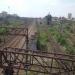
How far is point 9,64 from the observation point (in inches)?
585

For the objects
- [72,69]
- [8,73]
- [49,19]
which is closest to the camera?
[72,69]

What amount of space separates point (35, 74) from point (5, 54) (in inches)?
234

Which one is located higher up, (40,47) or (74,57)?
(74,57)

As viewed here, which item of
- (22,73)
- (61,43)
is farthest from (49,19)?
(22,73)

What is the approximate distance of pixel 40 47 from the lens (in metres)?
35.5

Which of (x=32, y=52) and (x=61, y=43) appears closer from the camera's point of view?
(x=32, y=52)

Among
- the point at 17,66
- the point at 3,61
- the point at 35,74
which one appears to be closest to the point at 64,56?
the point at 17,66

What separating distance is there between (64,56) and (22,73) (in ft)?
25.4

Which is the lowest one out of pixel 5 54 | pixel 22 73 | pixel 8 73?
pixel 22 73

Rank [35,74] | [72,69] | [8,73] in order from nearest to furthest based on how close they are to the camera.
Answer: [72,69]
[8,73]
[35,74]

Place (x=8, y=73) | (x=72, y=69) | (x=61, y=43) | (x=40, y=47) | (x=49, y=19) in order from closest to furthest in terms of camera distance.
Answer: (x=72, y=69) → (x=8, y=73) → (x=40, y=47) → (x=61, y=43) → (x=49, y=19)

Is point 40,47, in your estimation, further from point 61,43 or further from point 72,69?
point 72,69

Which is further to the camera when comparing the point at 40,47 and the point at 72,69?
the point at 40,47

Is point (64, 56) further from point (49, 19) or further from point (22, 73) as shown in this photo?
point (49, 19)
